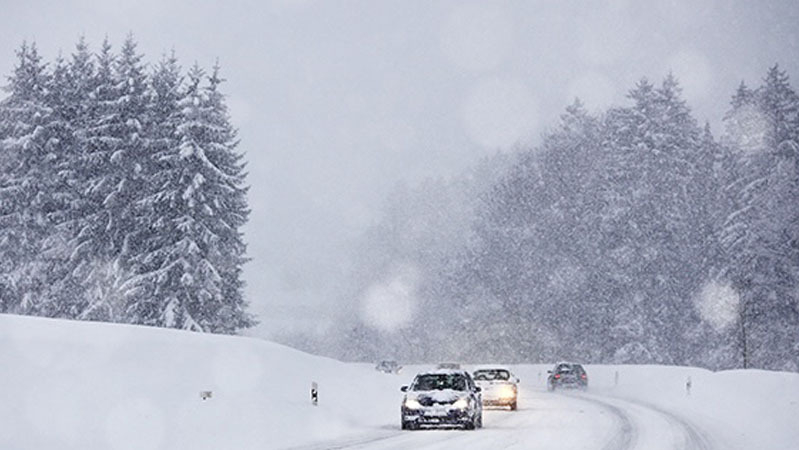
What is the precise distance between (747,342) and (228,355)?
167 feet

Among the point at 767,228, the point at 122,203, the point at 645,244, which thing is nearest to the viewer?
the point at 122,203

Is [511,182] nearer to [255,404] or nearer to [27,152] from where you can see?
[27,152]

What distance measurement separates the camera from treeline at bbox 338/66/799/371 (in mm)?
66625

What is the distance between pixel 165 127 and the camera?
5678 cm

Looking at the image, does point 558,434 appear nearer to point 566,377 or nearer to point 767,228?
point 566,377

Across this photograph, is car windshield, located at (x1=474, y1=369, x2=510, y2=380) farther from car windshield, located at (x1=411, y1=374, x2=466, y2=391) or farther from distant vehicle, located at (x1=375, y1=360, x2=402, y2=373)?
distant vehicle, located at (x1=375, y1=360, x2=402, y2=373)

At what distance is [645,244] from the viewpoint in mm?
81250

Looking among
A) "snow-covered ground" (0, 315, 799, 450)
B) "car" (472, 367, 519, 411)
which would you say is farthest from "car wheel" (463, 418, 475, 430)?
"car" (472, 367, 519, 411)

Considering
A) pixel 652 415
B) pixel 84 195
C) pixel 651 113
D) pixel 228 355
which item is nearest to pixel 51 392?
pixel 228 355

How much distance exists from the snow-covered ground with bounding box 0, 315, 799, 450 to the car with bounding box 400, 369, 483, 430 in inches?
22.6

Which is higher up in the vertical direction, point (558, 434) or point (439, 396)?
point (439, 396)

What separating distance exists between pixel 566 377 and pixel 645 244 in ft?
99.5

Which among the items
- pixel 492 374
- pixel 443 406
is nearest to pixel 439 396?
pixel 443 406

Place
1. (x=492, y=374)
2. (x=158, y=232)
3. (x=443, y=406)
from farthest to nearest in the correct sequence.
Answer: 1. (x=158, y=232)
2. (x=492, y=374)
3. (x=443, y=406)
